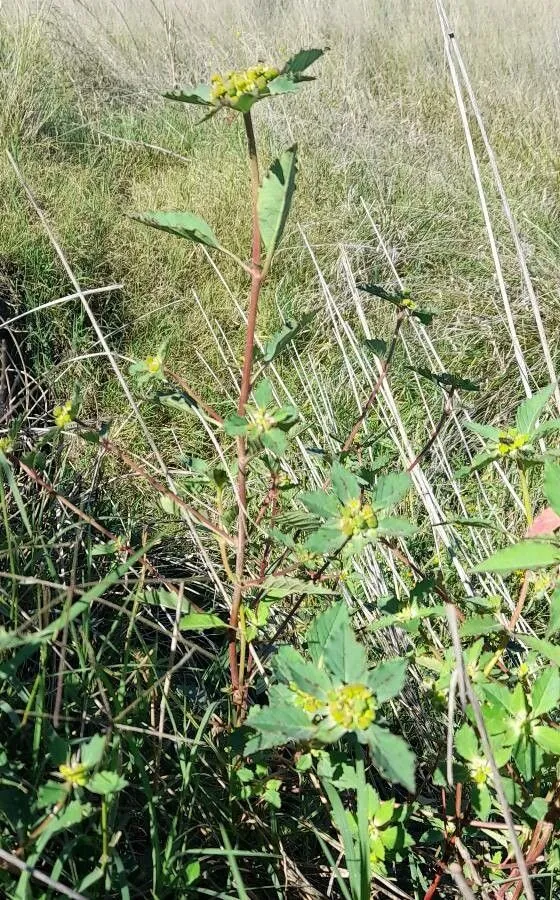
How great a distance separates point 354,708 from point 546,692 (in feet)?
0.83

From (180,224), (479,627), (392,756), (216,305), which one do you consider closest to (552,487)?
(479,627)

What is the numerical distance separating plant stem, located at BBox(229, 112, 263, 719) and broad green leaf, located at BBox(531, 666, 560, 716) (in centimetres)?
34

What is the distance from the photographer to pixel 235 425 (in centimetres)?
71

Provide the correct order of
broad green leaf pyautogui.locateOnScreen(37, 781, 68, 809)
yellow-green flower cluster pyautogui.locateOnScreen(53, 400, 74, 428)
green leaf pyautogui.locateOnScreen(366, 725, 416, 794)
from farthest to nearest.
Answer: yellow-green flower cluster pyautogui.locateOnScreen(53, 400, 74, 428) → broad green leaf pyautogui.locateOnScreen(37, 781, 68, 809) → green leaf pyautogui.locateOnScreen(366, 725, 416, 794)

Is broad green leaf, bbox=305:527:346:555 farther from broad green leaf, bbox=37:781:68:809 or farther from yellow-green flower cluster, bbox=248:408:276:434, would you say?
broad green leaf, bbox=37:781:68:809

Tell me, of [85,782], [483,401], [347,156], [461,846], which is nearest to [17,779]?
[85,782]

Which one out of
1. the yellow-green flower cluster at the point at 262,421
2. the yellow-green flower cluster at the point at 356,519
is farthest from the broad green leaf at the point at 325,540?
the yellow-green flower cluster at the point at 262,421

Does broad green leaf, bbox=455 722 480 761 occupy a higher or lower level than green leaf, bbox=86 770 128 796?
lower

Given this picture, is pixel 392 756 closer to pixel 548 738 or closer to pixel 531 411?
pixel 548 738

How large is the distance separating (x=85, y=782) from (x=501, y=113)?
374 centimetres

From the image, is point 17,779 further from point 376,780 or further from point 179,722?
point 376,780

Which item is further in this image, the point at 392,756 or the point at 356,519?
the point at 356,519

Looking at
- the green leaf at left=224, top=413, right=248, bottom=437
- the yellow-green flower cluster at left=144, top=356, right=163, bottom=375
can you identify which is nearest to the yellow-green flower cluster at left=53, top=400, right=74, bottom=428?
the yellow-green flower cluster at left=144, top=356, right=163, bottom=375

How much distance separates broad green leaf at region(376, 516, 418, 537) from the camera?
0.66 m
